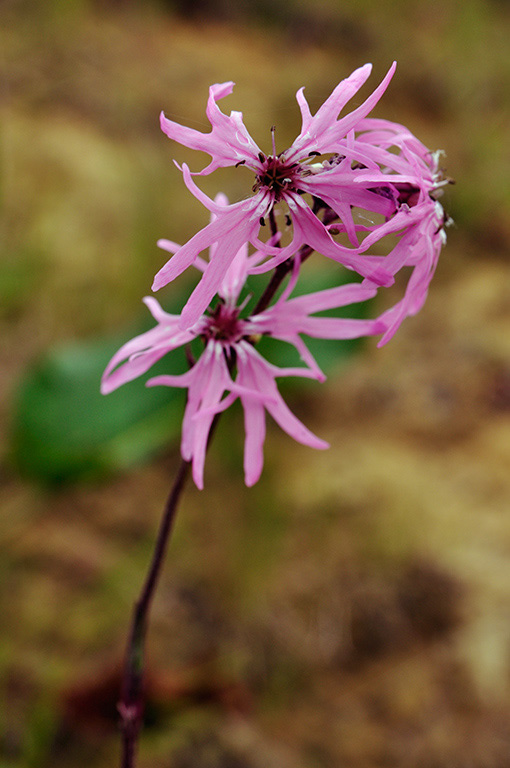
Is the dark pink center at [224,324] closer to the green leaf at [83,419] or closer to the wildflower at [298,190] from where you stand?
the wildflower at [298,190]

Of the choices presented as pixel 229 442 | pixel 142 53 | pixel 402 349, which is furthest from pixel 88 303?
pixel 142 53

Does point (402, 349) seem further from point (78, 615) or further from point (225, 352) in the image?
point (225, 352)

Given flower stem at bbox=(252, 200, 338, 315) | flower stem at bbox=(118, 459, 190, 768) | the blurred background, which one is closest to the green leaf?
the blurred background

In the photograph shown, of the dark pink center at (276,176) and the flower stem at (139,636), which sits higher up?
the dark pink center at (276,176)

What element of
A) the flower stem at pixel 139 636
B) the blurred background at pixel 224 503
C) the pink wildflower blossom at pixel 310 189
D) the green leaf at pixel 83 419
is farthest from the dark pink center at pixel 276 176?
the green leaf at pixel 83 419

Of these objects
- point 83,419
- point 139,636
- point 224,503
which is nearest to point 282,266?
point 139,636
